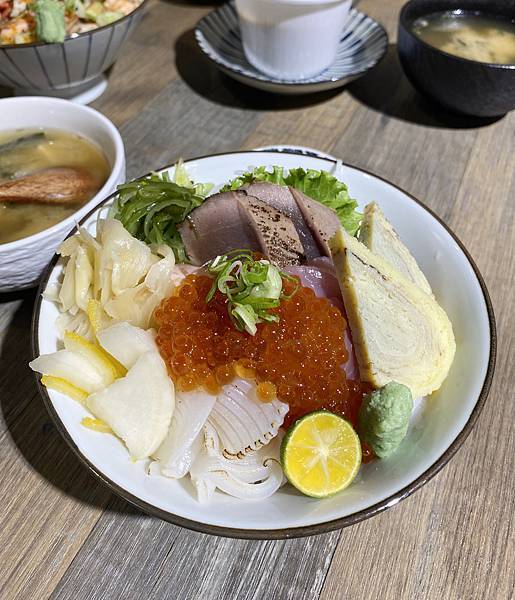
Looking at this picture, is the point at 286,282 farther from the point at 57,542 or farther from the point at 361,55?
the point at 361,55

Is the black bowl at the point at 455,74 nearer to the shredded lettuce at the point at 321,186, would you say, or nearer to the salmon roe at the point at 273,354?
the shredded lettuce at the point at 321,186

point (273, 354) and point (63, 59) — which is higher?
point (63, 59)

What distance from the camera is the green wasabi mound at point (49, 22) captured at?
2.33m

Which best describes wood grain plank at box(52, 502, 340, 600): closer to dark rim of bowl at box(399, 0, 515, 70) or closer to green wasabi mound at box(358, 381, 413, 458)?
green wasabi mound at box(358, 381, 413, 458)

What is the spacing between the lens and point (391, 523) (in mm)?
1505

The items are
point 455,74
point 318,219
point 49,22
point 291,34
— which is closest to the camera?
point 318,219

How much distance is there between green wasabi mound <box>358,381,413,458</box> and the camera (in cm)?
134

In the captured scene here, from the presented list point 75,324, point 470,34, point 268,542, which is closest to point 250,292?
point 75,324

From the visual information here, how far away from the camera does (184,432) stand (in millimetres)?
1421

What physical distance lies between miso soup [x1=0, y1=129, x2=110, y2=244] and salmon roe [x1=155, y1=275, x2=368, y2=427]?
816 millimetres

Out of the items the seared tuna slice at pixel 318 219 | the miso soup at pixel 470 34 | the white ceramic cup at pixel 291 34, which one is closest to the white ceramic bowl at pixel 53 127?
the seared tuna slice at pixel 318 219

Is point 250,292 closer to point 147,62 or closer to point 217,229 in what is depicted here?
point 217,229

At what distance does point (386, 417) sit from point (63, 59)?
2.11 m

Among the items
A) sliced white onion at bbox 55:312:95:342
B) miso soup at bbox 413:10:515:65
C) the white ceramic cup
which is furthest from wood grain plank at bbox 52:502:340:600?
miso soup at bbox 413:10:515:65
